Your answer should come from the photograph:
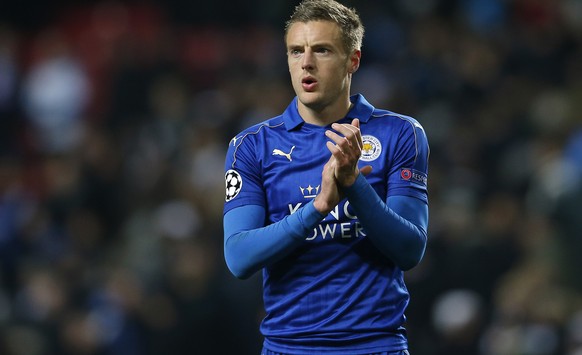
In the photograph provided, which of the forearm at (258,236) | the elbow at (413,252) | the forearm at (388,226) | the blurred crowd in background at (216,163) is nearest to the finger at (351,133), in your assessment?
the forearm at (388,226)

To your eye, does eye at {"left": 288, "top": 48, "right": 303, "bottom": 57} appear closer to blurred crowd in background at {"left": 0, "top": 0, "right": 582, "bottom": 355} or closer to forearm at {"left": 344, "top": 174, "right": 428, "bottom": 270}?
forearm at {"left": 344, "top": 174, "right": 428, "bottom": 270}

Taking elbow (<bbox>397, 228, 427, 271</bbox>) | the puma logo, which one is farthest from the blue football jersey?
elbow (<bbox>397, 228, 427, 271</bbox>)

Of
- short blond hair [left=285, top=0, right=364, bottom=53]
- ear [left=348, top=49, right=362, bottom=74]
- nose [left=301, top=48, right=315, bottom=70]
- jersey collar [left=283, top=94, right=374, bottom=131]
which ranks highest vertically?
short blond hair [left=285, top=0, right=364, bottom=53]

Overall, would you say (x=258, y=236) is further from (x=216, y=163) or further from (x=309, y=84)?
(x=216, y=163)

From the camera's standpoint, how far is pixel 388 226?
336cm

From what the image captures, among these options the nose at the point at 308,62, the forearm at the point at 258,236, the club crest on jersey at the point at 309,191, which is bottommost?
the forearm at the point at 258,236

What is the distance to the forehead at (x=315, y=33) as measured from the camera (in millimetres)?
3580

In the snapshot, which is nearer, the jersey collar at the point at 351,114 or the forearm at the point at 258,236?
the forearm at the point at 258,236

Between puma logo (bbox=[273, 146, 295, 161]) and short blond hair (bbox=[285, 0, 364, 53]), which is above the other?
short blond hair (bbox=[285, 0, 364, 53])

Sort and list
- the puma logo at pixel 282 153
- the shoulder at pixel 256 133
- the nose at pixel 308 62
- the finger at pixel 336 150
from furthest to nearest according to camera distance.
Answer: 1. the shoulder at pixel 256 133
2. the puma logo at pixel 282 153
3. the nose at pixel 308 62
4. the finger at pixel 336 150

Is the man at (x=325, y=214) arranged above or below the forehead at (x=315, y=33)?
below

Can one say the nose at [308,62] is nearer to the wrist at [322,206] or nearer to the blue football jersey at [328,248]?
the blue football jersey at [328,248]

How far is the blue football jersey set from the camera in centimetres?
351

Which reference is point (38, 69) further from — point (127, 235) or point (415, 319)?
point (415, 319)
